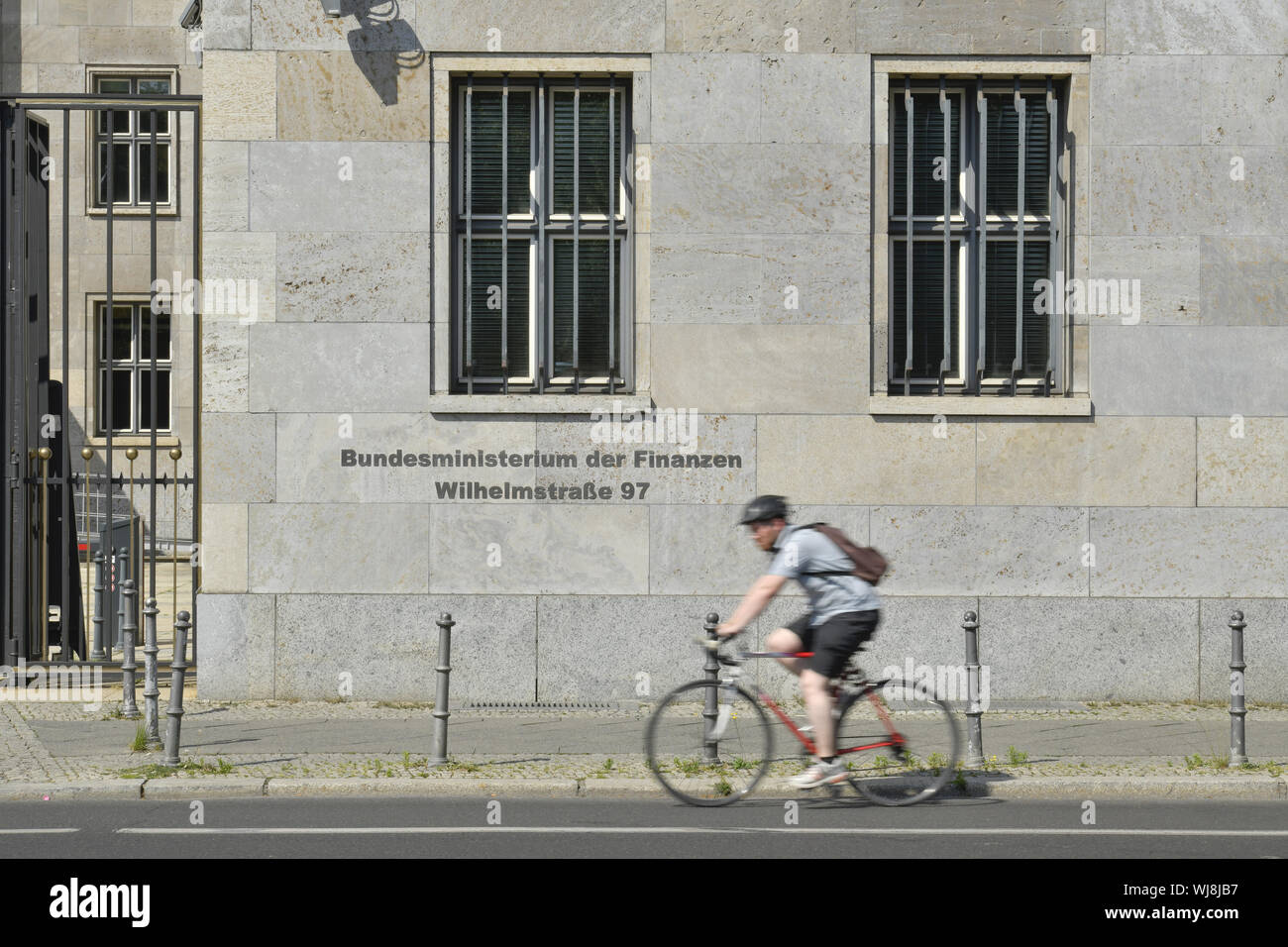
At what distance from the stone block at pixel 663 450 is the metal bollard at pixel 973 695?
11.1 ft

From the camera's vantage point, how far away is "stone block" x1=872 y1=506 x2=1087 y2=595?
12672 millimetres

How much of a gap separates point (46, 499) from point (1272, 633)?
1042 cm

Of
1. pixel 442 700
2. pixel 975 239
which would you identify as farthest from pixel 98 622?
pixel 975 239

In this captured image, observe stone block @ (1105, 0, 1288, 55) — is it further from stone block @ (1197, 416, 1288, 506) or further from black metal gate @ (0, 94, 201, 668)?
black metal gate @ (0, 94, 201, 668)

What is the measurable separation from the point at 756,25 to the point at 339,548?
5.61 metres

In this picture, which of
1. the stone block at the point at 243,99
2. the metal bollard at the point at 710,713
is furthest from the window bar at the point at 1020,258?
the stone block at the point at 243,99

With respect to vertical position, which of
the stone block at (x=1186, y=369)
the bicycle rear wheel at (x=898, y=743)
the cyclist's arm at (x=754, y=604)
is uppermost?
the stone block at (x=1186, y=369)

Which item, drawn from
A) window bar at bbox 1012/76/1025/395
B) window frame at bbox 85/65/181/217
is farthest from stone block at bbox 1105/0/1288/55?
window frame at bbox 85/65/181/217

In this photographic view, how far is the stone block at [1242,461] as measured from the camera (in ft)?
41.7

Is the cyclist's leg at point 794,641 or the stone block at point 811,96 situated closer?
the cyclist's leg at point 794,641

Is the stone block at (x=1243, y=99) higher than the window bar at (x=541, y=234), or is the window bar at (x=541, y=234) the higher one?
the stone block at (x=1243, y=99)

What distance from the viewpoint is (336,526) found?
12664 millimetres

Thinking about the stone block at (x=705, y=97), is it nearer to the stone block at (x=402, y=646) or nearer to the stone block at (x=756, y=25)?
the stone block at (x=756, y=25)

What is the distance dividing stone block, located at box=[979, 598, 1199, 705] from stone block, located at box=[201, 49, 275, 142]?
7.28 m
